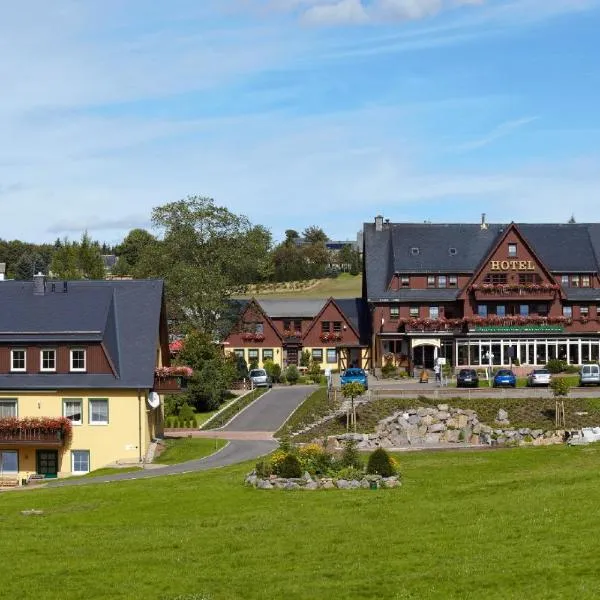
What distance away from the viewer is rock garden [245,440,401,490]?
124ft

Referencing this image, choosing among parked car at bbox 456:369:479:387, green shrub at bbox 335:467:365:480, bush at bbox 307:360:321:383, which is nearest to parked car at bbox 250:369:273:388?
bush at bbox 307:360:321:383

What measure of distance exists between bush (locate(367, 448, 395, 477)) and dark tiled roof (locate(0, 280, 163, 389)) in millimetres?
17821

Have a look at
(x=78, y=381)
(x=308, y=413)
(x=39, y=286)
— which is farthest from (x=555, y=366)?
(x=39, y=286)

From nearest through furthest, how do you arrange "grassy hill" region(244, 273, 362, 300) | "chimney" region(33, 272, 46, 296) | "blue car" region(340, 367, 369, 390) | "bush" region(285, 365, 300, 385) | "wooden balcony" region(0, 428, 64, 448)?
"wooden balcony" region(0, 428, 64, 448) → "chimney" region(33, 272, 46, 296) → "blue car" region(340, 367, 369, 390) → "bush" region(285, 365, 300, 385) → "grassy hill" region(244, 273, 362, 300)

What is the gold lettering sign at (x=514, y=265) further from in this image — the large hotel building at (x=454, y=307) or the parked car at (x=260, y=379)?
the parked car at (x=260, y=379)

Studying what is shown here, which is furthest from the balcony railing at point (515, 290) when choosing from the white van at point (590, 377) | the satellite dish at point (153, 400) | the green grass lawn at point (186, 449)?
the satellite dish at point (153, 400)

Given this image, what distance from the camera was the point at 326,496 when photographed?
36062mm

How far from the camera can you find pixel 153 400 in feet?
178

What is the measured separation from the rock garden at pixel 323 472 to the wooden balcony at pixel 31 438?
1587 centimetres

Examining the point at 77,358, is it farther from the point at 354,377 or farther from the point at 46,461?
the point at 354,377

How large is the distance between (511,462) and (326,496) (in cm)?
1057

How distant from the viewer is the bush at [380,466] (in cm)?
3844

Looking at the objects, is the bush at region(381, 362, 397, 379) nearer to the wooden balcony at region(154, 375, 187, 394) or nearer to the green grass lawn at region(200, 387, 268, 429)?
the green grass lawn at region(200, 387, 268, 429)

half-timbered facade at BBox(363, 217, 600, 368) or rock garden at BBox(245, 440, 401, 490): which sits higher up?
half-timbered facade at BBox(363, 217, 600, 368)
